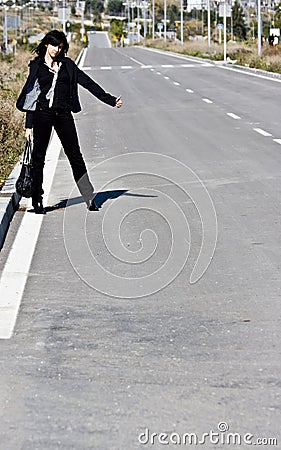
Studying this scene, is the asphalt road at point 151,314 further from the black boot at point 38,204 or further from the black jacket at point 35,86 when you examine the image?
the black jacket at point 35,86

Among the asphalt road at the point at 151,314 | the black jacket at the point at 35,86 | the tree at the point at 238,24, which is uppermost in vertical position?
the tree at the point at 238,24

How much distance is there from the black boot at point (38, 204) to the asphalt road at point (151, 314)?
12cm

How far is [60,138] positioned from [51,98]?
0.48 m

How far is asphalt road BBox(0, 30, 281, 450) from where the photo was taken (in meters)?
4.98

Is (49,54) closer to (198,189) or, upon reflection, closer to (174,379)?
(198,189)

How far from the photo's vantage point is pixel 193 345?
6199 millimetres

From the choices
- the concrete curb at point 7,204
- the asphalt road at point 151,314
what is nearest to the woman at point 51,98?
the concrete curb at point 7,204

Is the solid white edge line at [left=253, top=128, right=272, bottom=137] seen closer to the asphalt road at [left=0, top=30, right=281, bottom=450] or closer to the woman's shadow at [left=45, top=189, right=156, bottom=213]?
the asphalt road at [left=0, top=30, right=281, bottom=450]

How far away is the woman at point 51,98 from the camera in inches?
406

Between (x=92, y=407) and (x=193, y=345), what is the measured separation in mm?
1191

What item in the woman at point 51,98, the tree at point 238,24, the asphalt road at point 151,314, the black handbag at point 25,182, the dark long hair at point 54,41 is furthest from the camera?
the tree at point 238,24

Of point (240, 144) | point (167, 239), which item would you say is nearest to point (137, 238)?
point (167, 239)

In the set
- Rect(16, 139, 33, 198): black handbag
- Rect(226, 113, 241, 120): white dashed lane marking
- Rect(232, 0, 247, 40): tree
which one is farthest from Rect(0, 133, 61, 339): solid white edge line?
Rect(232, 0, 247, 40): tree

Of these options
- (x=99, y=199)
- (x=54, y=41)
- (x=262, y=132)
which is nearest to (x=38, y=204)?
(x=99, y=199)
